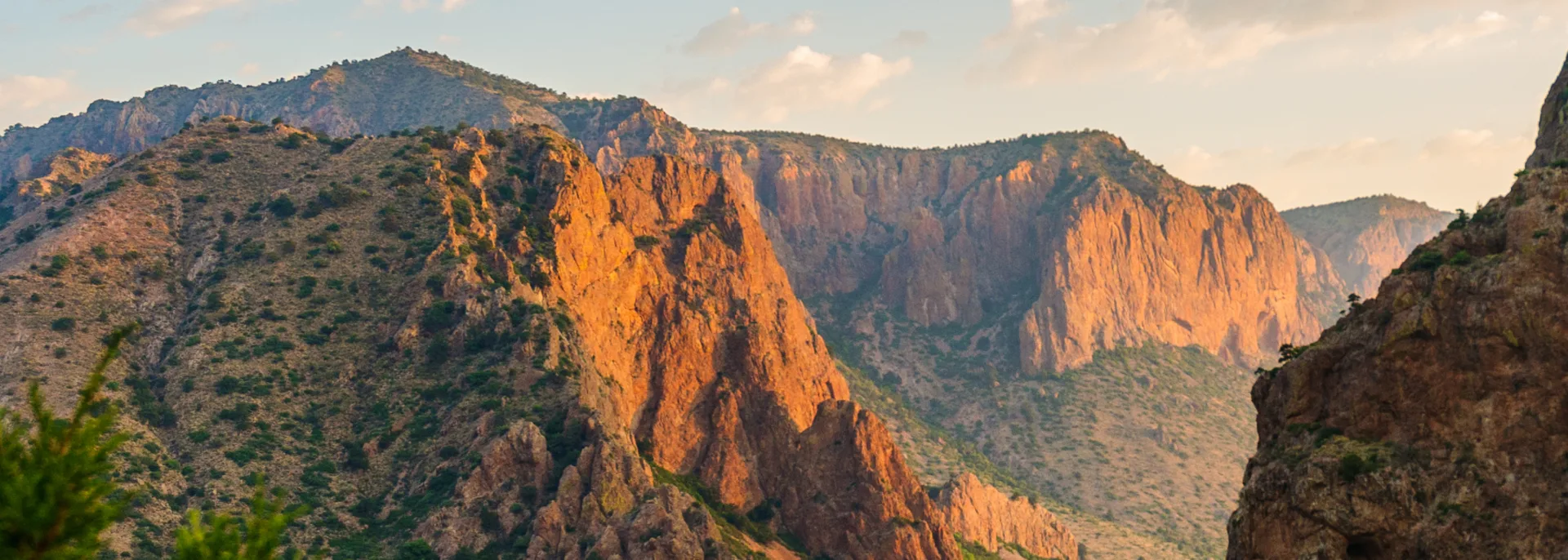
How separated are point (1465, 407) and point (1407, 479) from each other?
146 inches

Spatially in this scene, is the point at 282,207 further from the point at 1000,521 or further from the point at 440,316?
the point at 1000,521

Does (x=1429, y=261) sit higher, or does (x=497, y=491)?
(x=1429, y=261)

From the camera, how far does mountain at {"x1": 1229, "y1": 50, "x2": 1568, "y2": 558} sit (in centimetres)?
4922

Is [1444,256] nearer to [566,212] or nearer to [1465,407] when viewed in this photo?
[1465,407]

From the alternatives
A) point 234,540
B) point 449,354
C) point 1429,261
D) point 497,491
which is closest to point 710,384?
point 449,354

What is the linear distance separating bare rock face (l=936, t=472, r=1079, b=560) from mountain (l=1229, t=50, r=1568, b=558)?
11558 cm

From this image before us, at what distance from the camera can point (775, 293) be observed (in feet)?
602

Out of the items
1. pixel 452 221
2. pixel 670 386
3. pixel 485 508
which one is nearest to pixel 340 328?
pixel 452 221

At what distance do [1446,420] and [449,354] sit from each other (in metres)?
89.3

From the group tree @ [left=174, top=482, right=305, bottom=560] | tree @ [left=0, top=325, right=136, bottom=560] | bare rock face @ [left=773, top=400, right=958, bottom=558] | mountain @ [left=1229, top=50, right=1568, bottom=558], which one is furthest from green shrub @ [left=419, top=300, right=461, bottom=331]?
tree @ [left=174, top=482, right=305, bottom=560]

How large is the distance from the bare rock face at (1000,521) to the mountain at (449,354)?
94.1 inches

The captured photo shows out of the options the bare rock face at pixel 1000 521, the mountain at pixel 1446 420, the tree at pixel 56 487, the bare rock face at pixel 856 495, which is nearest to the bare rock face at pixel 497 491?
the bare rock face at pixel 856 495

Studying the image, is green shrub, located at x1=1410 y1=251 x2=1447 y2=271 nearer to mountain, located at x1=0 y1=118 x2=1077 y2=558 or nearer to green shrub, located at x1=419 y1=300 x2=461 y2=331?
mountain, located at x1=0 y1=118 x2=1077 y2=558

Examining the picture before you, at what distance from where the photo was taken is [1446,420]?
2045 inches
